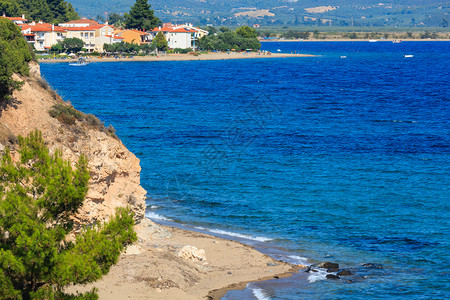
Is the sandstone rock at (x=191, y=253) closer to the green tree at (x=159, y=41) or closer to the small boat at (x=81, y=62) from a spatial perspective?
the small boat at (x=81, y=62)

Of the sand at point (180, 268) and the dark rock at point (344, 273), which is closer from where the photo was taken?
the sand at point (180, 268)

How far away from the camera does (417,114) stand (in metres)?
75.7

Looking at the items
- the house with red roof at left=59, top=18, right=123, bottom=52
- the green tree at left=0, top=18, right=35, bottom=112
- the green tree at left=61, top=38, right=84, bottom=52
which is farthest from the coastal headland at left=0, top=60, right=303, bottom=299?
the house with red roof at left=59, top=18, right=123, bottom=52

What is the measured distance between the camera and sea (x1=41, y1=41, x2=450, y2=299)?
26.7m

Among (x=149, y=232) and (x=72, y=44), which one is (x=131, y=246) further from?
(x=72, y=44)

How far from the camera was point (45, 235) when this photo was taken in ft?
44.9

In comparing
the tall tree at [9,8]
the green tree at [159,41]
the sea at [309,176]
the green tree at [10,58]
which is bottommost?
the sea at [309,176]

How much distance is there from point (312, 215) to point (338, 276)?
8.75 meters

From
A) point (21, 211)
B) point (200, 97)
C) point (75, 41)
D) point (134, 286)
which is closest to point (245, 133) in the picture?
point (200, 97)

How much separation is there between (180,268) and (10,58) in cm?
1105

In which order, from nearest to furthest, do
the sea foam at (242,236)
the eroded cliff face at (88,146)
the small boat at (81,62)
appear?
1. the eroded cliff face at (88,146)
2. the sea foam at (242,236)
3. the small boat at (81,62)

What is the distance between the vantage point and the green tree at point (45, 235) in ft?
45.0

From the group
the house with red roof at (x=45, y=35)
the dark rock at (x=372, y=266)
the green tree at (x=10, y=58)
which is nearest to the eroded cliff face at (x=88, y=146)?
the green tree at (x=10, y=58)

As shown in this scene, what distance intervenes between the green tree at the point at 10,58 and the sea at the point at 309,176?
433 inches
